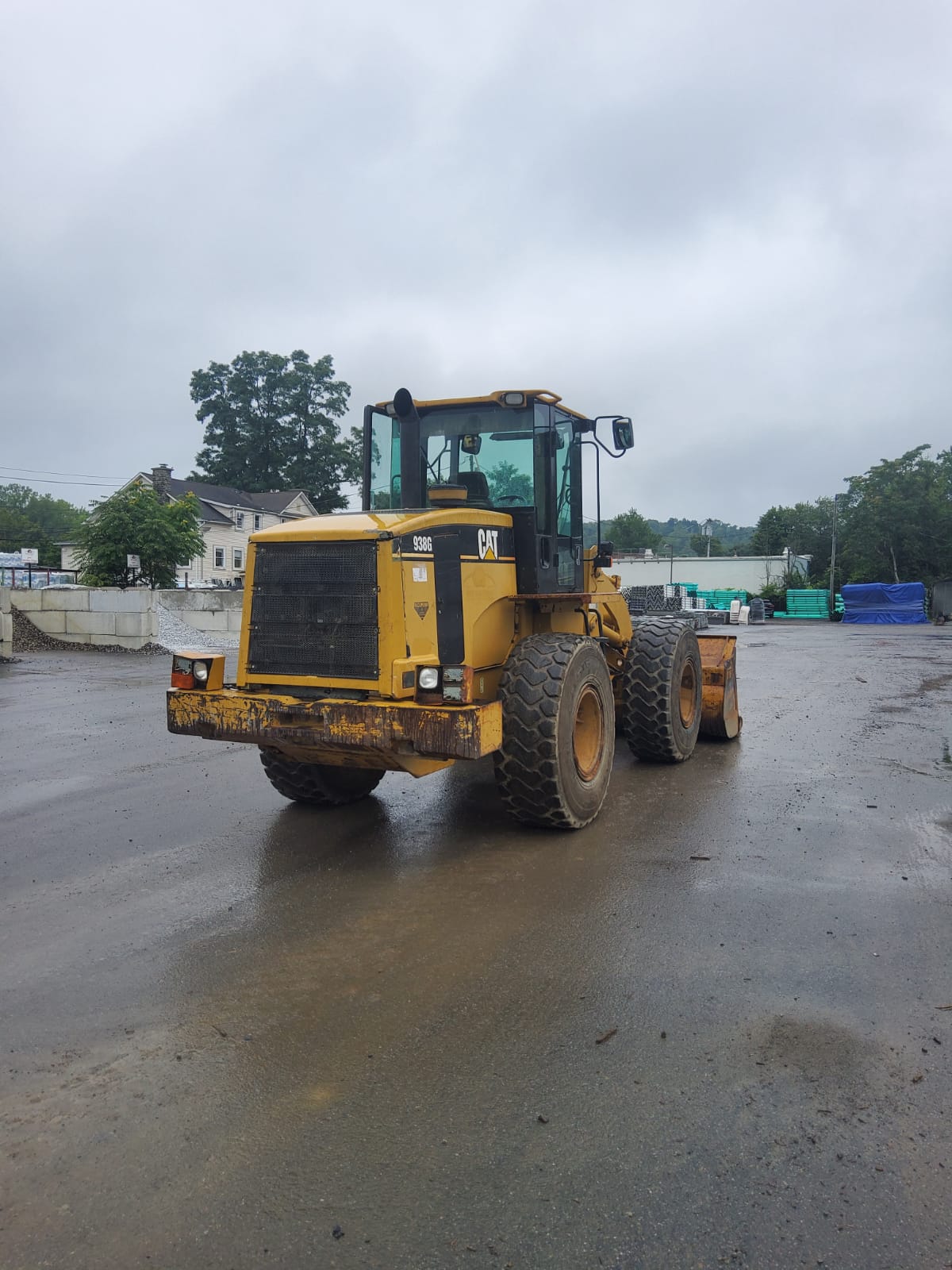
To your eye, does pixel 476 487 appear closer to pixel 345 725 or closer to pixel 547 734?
pixel 547 734

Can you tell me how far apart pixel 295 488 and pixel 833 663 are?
55.9 m

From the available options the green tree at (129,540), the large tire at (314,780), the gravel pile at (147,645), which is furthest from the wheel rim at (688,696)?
the green tree at (129,540)

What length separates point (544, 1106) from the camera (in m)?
3.07

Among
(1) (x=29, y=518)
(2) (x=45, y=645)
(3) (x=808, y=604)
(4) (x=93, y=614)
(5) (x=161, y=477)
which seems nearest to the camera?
(4) (x=93, y=614)

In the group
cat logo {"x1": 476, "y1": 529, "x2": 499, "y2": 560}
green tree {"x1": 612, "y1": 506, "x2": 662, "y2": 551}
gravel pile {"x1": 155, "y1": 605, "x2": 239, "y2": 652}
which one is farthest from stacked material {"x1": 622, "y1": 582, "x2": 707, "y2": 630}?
green tree {"x1": 612, "y1": 506, "x2": 662, "y2": 551}

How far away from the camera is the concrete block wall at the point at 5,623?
1902 centimetres

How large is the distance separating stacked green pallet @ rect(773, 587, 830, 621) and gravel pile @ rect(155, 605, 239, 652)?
3657 cm

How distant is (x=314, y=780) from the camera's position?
6.79m

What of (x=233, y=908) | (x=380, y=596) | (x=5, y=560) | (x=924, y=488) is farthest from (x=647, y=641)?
(x=924, y=488)

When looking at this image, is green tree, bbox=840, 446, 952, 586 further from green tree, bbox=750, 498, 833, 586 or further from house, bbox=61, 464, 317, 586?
house, bbox=61, 464, 317, 586

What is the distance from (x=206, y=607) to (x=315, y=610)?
755 inches

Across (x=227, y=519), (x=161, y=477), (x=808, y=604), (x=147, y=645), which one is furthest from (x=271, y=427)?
(x=147, y=645)

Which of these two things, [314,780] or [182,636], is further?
[182,636]

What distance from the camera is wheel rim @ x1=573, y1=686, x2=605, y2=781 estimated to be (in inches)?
258
